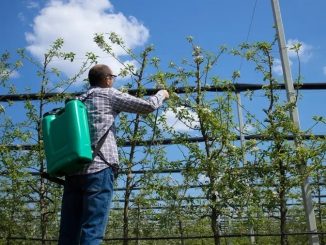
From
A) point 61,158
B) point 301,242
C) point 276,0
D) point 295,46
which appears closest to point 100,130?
point 61,158

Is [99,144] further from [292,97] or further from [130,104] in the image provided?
[292,97]

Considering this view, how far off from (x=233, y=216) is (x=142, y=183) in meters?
1.17

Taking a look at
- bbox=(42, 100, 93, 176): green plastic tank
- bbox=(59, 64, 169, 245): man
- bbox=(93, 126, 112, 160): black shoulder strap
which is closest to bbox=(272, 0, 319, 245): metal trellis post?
bbox=(59, 64, 169, 245): man

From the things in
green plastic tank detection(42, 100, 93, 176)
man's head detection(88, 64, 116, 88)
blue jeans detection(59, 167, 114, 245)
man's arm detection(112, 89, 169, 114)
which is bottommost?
blue jeans detection(59, 167, 114, 245)

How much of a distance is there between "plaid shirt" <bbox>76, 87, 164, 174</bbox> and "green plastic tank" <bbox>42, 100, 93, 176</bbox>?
0.46ft

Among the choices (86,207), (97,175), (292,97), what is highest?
(292,97)

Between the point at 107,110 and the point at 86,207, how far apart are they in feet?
1.97

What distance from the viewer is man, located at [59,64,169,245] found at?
258 cm

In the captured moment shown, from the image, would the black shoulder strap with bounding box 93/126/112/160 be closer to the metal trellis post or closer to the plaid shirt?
the plaid shirt

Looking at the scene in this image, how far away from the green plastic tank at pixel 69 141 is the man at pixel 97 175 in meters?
0.12

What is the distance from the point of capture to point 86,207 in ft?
8.53

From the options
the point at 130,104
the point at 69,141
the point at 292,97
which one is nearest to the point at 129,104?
the point at 130,104

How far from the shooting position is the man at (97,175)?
2582 mm

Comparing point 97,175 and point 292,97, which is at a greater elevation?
point 292,97
